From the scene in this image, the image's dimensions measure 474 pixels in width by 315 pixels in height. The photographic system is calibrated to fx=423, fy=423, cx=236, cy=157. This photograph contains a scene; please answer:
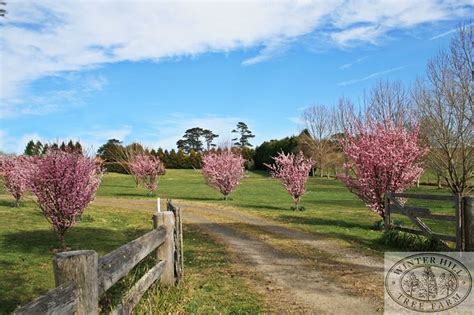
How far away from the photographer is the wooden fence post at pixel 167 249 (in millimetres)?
7395

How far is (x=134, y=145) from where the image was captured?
4819 cm

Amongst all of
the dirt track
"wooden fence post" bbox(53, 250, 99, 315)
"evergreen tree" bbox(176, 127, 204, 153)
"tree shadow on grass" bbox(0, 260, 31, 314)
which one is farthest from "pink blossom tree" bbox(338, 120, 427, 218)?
"evergreen tree" bbox(176, 127, 204, 153)

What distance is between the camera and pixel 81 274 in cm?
355

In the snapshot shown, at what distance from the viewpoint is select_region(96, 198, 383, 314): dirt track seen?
7091 mm

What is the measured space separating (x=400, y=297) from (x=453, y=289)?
1.12 meters

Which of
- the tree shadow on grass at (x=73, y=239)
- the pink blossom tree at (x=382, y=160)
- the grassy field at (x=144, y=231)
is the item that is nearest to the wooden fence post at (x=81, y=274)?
the grassy field at (x=144, y=231)

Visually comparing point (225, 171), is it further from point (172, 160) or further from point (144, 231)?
point (172, 160)

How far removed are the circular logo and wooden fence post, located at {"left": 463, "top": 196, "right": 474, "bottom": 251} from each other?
852mm

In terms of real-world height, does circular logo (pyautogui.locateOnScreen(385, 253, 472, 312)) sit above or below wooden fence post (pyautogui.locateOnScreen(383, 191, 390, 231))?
below

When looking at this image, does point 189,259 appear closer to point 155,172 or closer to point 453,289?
point 453,289

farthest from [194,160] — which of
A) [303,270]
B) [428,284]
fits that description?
[428,284]

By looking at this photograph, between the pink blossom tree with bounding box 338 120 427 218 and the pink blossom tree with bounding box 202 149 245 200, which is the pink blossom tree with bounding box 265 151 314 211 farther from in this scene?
the pink blossom tree with bounding box 338 120 427 218

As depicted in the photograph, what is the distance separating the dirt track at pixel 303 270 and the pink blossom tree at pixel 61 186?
4.42 m

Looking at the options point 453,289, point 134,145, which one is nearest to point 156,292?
point 453,289
